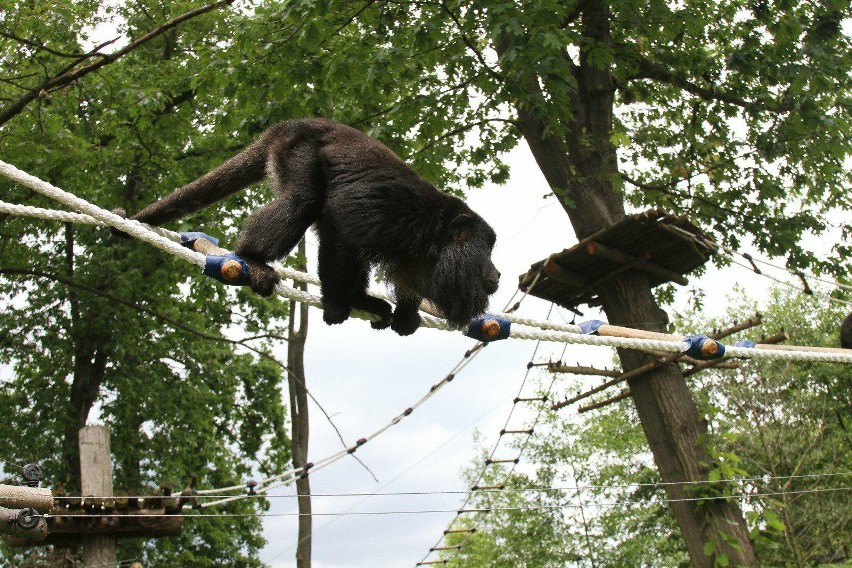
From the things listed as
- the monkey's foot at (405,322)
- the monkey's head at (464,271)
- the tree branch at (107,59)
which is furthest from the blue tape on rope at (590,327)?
the tree branch at (107,59)

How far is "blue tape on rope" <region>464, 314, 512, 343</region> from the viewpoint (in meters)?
4.14

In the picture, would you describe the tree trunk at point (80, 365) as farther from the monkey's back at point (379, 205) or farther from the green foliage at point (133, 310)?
the monkey's back at point (379, 205)

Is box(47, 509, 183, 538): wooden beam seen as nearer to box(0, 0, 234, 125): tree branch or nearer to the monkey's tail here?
box(0, 0, 234, 125): tree branch

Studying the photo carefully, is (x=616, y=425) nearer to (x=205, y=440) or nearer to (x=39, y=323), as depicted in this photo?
(x=205, y=440)

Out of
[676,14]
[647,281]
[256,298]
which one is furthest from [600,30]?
[256,298]

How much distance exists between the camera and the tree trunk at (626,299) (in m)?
8.19

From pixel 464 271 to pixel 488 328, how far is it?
351 millimetres

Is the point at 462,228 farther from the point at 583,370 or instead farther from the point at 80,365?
the point at 80,365

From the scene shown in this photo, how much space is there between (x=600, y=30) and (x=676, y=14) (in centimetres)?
127

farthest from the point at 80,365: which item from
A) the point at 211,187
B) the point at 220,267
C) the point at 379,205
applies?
the point at 379,205

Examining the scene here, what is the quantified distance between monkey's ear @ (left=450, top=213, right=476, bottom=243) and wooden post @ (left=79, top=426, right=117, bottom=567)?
5.76 m

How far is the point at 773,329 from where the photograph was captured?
21.2 metres

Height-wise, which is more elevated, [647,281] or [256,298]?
[256,298]

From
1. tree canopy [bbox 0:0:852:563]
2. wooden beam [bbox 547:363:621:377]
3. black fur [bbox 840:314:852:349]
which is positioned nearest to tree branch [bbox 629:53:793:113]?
tree canopy [bbox 0:0:852:563]
